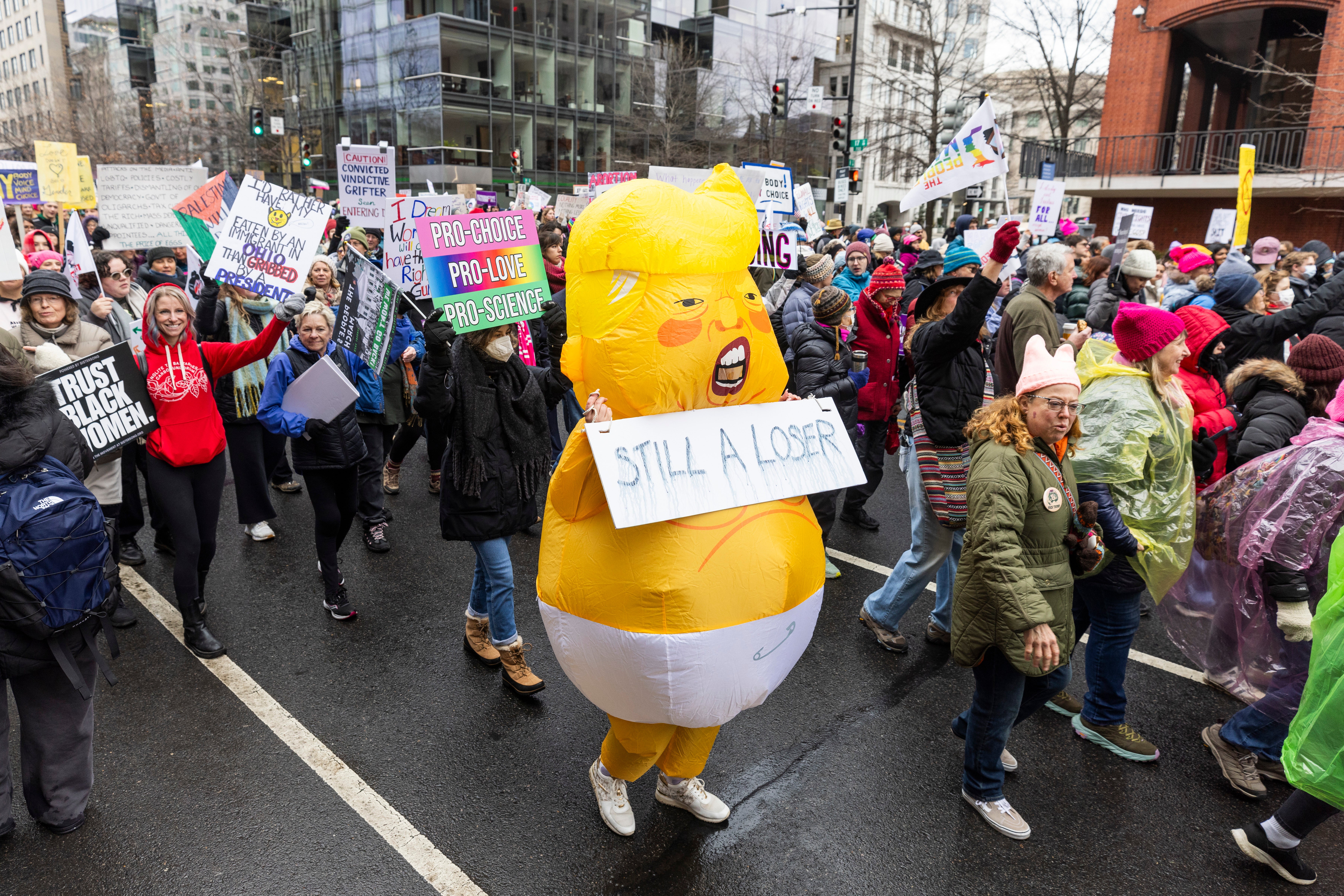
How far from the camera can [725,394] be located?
2754 millimetres

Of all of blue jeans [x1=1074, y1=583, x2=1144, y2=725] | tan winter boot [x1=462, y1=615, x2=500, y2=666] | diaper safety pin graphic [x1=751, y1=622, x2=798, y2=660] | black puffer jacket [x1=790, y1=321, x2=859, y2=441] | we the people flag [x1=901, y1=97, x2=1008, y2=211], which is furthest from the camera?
we the people flag [x1=901, y1=97, x2=1008, y2=211]

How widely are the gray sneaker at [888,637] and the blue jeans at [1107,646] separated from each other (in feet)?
3.17

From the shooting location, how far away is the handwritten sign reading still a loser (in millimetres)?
2471

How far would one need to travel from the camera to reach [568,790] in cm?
343

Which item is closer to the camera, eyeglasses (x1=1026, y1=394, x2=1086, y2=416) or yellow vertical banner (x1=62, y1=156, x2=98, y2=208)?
eyeglasses (x1=1026, y1=394, x2=1086, y2=416)

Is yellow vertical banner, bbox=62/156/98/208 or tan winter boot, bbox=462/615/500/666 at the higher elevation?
yellow vertical banner, bbox=62/156/98/208

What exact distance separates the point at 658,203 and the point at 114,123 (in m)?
44.6

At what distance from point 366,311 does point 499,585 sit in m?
1.97

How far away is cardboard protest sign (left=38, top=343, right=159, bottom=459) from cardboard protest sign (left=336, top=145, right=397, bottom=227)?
21.5 feet

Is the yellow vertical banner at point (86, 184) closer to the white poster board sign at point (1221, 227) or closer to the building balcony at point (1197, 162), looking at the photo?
the building balcony at point (1197, 162)

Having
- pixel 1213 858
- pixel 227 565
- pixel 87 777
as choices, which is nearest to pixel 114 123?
pixel 227 565

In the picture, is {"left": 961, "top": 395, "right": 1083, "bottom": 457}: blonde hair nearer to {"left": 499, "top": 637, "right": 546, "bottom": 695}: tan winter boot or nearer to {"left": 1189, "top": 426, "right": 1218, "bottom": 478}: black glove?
{"left": 1189, "top": 426, "right": 1218, "bottom": 478}: black glove

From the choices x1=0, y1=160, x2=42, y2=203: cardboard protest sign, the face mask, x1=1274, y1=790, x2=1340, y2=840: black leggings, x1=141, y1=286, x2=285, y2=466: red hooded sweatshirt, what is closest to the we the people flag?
the face mask

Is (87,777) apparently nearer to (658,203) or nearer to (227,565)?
(227,565)
